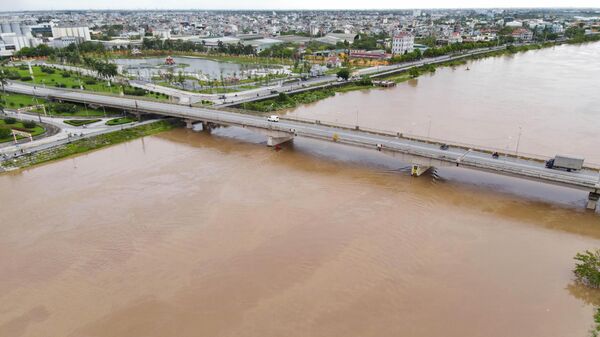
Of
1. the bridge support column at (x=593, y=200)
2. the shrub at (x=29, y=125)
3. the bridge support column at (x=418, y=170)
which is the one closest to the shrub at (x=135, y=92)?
the shrub at (x=29, y=125)

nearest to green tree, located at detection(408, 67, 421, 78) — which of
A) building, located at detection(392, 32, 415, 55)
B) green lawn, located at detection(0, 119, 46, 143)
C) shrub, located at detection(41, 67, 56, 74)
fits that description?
building, located at detection(392, 32, 415, 55)

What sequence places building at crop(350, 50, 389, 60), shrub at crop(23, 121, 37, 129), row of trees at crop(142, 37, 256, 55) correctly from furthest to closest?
row of trees at crop(142, 37, 256, 55)
building at crop(350, 50, 389, 60)
shrub at crop(23, 121, 37, 129)

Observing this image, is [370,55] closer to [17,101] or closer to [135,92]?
[135,92]

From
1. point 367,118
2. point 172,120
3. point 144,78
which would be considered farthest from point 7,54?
point 367,118

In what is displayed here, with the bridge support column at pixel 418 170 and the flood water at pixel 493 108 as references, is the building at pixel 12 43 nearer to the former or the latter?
the flood water at pixel 493 108

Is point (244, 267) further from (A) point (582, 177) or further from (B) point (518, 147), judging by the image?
(B) point (518, 147)

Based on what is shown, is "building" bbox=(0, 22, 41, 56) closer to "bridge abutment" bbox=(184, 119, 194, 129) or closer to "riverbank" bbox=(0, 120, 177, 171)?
"riverbank" bbox=(0, 120, 177, 171)
